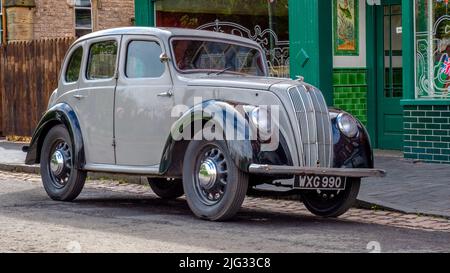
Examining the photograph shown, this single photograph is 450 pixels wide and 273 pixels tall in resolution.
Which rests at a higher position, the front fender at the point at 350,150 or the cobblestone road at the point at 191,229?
the front fender at the point at 350,150

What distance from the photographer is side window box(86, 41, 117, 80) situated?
31.9 ft

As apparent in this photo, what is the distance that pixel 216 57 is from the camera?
9.45 m

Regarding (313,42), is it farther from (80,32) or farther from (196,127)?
(80,32)

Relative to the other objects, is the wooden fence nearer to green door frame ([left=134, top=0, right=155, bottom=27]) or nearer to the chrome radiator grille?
green door frame ([left=134, top=0, right=155, bottom=27])

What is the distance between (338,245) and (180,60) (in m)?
3.08

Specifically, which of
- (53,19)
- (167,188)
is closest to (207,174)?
(167,188)

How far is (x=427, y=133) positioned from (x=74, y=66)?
17.8 feet

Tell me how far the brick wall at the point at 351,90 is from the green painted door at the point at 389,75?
26cm

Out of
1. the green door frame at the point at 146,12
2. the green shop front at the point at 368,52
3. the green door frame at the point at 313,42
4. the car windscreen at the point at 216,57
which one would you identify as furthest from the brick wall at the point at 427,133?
the green door frame at the point at 146,12

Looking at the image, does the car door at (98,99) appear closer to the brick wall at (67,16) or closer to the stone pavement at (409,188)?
the stone pavement at (409,188)

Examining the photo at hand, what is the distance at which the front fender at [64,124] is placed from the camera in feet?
32.1

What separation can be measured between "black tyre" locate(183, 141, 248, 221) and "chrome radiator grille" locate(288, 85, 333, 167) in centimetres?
64
